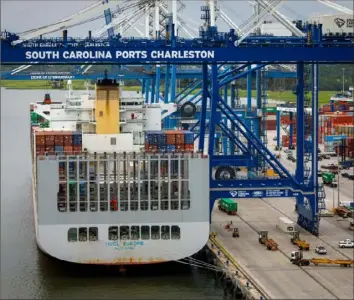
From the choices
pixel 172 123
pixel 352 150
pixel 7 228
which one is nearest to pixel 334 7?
pixel 7 228

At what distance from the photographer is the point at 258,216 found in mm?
25344

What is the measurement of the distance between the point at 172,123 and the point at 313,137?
508 inches

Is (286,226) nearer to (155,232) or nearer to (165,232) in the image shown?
(165,232)

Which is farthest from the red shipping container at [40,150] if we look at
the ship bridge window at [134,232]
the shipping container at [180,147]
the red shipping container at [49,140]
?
the shipping container at [180,147]

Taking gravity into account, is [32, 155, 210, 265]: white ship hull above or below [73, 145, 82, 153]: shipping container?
below

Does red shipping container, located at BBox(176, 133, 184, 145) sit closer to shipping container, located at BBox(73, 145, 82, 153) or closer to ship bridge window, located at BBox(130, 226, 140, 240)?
shipping container, located at BBox(73, 145, 82, 153)

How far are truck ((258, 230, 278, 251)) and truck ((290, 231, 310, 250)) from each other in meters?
0.53

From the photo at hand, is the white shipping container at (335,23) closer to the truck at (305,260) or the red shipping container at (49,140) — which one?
the truck at (305,260)

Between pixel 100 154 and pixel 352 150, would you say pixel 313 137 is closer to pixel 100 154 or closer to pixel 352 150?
pixel 100 154

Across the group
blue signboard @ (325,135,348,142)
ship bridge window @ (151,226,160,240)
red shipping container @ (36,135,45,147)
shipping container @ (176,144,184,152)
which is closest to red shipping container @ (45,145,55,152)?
red shipping container @ (36,135,45,147)

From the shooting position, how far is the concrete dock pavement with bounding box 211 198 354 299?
15875mm

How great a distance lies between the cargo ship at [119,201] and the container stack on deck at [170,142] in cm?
3

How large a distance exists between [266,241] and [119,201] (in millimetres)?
3633

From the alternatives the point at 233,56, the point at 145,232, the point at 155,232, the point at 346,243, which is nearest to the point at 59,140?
the point at 145,232
